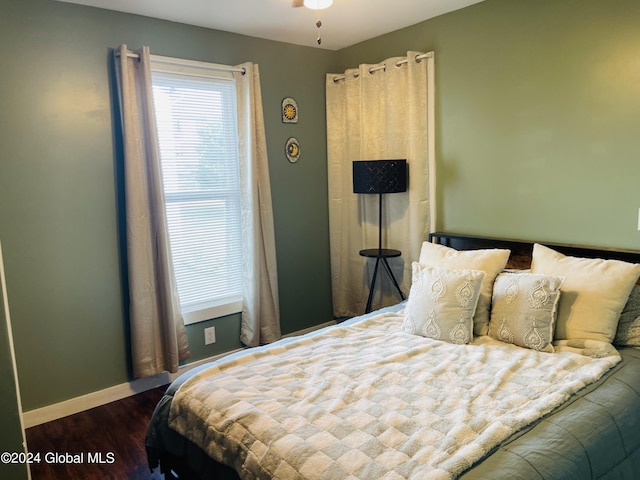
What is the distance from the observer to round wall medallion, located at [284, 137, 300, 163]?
3.81m

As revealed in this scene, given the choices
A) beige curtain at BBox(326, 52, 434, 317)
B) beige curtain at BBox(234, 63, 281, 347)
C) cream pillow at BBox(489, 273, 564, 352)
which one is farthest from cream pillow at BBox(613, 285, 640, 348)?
beige curtain at BBox(234, 63, 281, 347)

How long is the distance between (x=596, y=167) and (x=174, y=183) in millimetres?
2613

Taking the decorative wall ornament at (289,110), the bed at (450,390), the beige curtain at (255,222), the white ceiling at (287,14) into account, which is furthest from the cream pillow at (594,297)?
the decorative wall ornament at (289,110)

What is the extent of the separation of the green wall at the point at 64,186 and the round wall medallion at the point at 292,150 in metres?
0.85

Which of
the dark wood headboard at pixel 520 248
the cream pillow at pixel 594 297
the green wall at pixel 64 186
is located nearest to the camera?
the cream pillow at pixel 594 297

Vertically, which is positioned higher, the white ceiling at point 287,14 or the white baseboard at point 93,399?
the white ceiling at point 287,14

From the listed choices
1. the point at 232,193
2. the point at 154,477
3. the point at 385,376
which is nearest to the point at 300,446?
the point at 385,376

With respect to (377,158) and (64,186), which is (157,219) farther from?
(377,158)

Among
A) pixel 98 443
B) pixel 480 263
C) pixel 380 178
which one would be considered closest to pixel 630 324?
pixel 480 263

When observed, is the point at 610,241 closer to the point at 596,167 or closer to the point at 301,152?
the point at 596,167

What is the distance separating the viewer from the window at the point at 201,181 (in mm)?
3229

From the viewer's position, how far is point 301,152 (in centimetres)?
391

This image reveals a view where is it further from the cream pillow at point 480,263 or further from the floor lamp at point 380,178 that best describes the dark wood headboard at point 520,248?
the floor lamp at point 380,178

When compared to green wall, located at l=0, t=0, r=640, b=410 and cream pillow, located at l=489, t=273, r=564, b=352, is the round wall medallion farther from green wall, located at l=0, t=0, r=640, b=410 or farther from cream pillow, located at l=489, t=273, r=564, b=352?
cream pillow, located at l=489, t=273, r=564, b=352
